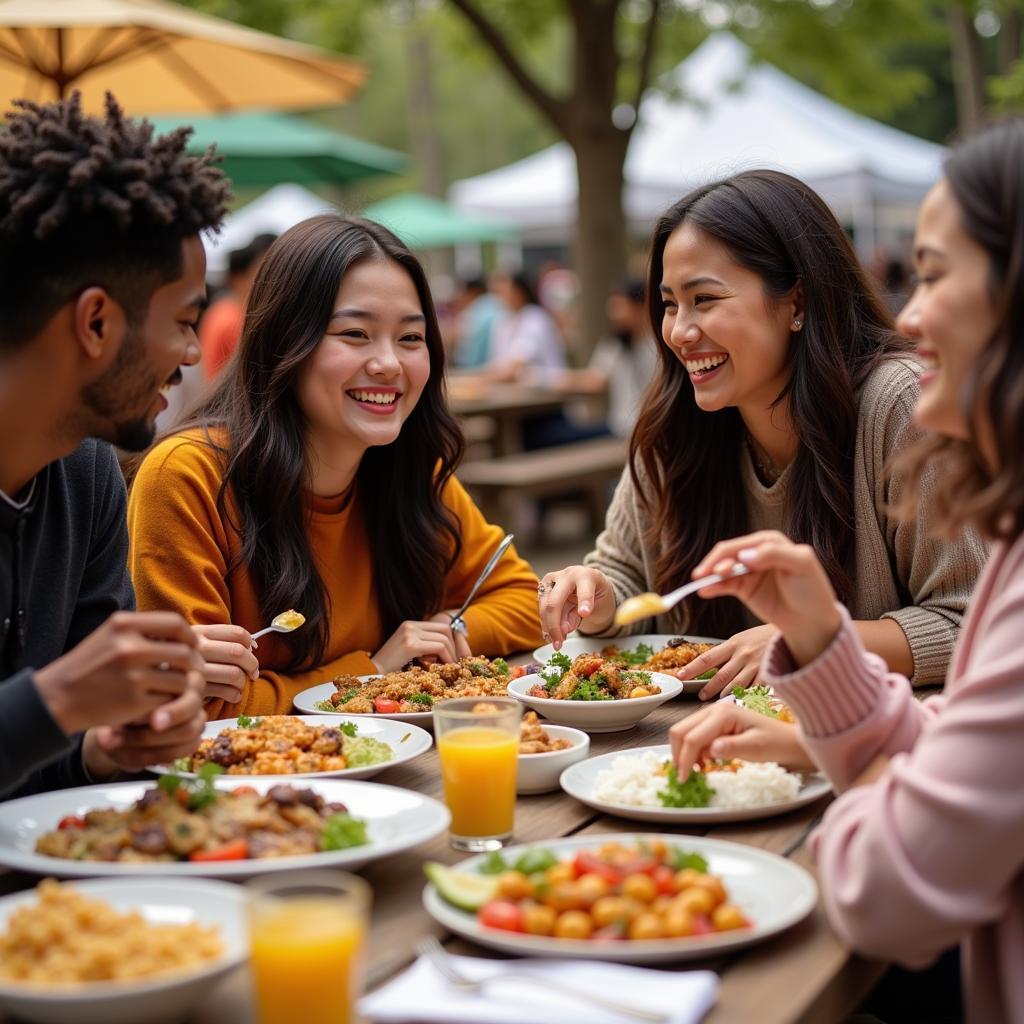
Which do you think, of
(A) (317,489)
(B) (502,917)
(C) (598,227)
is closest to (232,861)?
(B) (502,917)

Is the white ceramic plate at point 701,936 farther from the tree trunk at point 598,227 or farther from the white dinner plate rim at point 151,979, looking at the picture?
the tree trunk at point 598,227

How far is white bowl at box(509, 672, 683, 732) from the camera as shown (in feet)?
8.14

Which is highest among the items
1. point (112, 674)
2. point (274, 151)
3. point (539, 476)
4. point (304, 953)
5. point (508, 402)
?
point (274, 151)

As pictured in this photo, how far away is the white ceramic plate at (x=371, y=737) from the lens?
2.16 meters

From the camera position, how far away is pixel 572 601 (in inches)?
121

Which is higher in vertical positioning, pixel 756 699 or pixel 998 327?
pixel 998 327

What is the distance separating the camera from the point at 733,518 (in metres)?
3.33

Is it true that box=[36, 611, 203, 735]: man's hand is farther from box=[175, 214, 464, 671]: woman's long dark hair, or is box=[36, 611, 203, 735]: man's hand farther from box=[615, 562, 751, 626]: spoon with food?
box=[175, 214, 464, 671]: woman's long dark hair

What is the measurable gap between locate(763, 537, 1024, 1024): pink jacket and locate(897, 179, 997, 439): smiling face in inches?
7.9

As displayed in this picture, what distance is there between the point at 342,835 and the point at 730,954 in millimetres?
534

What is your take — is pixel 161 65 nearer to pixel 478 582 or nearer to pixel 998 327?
pixel 478 582

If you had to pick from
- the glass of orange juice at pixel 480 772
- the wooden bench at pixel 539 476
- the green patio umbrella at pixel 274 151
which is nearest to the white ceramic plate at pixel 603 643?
the glass of orange juice at pixel 480 772

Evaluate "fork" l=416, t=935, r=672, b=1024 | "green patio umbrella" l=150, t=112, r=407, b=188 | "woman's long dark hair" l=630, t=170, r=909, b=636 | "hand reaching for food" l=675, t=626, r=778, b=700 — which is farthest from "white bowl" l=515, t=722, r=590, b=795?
"green patio umbrella" l=150, t=112, r=407, b=188

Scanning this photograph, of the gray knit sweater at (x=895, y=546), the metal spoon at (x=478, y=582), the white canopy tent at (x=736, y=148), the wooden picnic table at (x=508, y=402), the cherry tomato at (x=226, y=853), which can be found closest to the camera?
the cherry tomato at (x=226, y=853)
